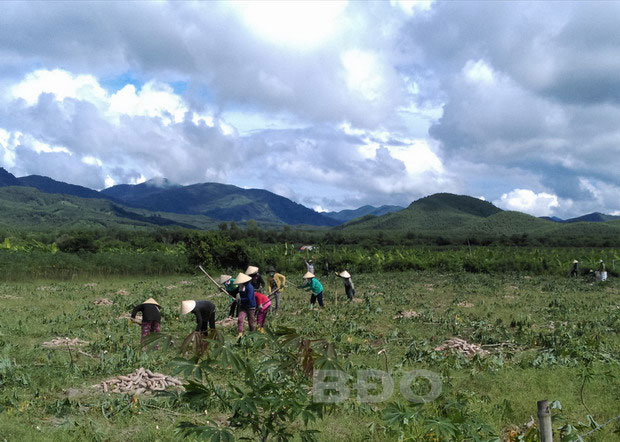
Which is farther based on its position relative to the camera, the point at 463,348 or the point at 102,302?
the point at 102,302

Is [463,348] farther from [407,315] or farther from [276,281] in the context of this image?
[276,281]

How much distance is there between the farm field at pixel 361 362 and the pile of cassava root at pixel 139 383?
287mm

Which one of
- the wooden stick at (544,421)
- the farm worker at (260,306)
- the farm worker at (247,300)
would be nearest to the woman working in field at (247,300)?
the farm worker at (247,300)

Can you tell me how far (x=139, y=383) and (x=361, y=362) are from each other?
15.7 feet

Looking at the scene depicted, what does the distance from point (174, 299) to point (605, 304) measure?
18.9 metres

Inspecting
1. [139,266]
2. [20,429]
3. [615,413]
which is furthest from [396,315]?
[139,266]

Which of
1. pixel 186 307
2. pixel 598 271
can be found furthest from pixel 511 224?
pixel 186 307

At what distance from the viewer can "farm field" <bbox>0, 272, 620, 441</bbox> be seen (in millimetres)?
6504

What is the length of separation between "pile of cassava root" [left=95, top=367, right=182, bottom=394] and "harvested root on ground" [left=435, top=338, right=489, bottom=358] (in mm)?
6349

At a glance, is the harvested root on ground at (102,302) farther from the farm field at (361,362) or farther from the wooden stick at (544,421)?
the wooden stick at (544,421)

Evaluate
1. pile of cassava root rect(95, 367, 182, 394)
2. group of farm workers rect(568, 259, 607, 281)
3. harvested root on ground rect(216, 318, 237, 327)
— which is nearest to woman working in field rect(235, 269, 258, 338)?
harvested root on ground rect(216, 318, 237, 327)

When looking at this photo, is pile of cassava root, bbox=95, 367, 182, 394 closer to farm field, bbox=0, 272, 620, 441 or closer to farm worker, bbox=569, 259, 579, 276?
farm field, bbox=0, 272, 620, 441

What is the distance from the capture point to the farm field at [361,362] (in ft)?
21.3

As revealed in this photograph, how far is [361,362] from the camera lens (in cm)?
1079
